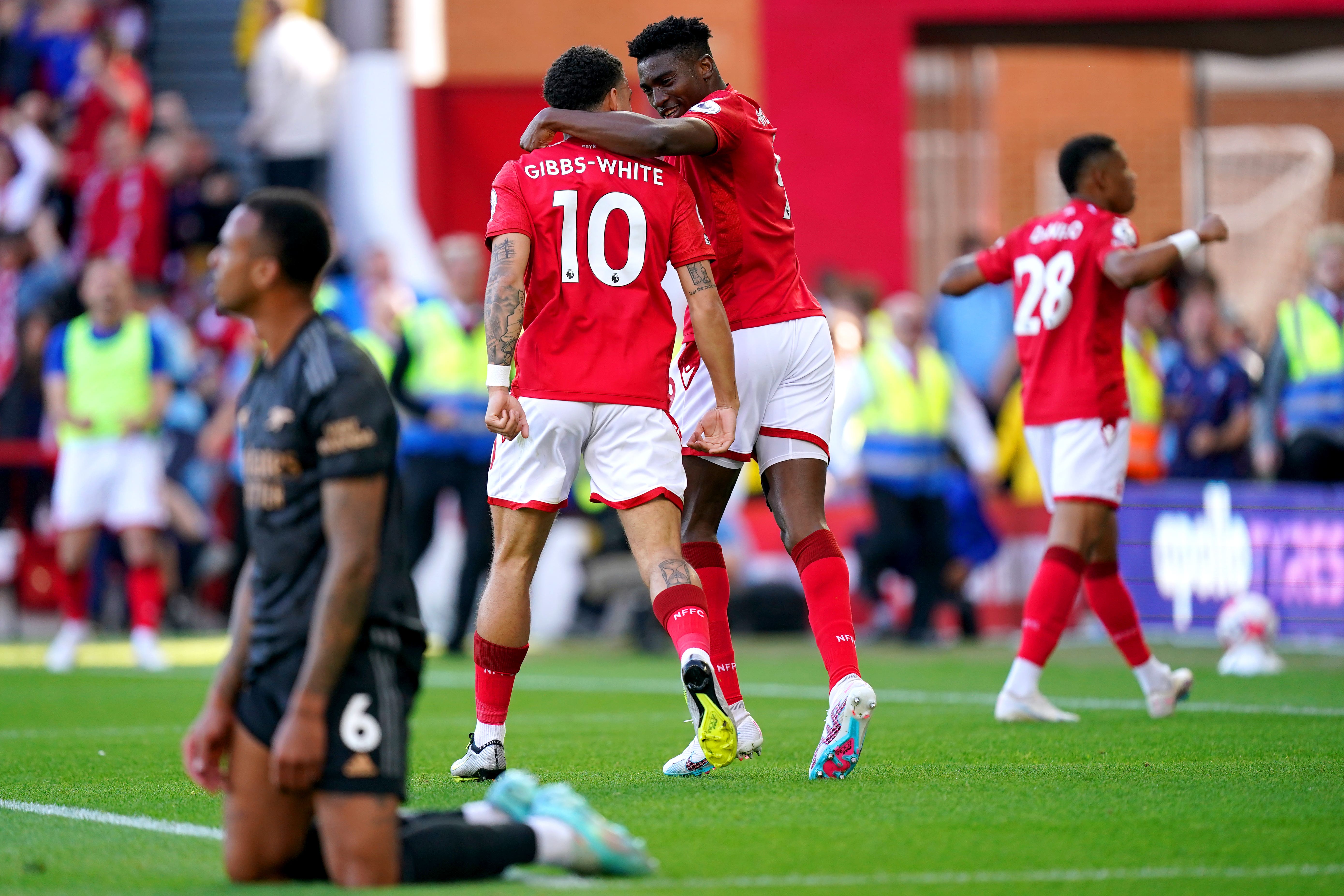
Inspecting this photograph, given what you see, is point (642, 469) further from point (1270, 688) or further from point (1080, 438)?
point (1270, 688)

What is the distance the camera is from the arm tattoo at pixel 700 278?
6.07 meters

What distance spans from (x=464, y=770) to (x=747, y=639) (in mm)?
8466

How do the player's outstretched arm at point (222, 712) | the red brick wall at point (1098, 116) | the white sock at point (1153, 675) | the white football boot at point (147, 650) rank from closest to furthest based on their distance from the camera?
1. the player's outstretched arm at point (222, 712)
2. the white sock at point (1153, 675)
3. the white football boot at point (147, 650)
4. the red brick wall at point (1098, 116)

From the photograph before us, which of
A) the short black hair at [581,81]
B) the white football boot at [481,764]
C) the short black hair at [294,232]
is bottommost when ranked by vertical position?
the white football boot at [481,764]

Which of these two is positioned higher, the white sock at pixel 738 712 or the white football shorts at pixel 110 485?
the white football shorts at pixel 110 485

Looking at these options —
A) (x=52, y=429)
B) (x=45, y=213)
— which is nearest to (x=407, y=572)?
(x=52, y=429)

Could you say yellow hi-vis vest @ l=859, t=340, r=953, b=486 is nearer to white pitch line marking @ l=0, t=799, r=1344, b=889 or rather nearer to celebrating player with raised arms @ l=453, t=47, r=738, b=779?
celebrating player with raised arms @ l=453, t=47, r=738, b=779

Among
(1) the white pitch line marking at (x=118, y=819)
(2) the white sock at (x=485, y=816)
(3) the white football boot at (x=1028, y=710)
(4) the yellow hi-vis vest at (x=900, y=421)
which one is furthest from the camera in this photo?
(4) the yellow hi-vis vest at (x=900, y=421)

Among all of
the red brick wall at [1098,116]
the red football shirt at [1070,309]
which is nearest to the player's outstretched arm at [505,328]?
the red football shirt at [1070,309]

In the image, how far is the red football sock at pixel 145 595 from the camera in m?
12.4

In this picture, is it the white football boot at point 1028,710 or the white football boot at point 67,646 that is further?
the white football boot at point 67,646

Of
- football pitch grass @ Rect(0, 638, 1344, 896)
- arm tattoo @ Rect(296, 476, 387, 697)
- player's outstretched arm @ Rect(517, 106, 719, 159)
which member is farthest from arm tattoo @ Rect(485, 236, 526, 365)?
arm tattoo @ Rect(296, 476, 387, 697)

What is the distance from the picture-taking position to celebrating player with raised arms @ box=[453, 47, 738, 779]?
19.8 feet

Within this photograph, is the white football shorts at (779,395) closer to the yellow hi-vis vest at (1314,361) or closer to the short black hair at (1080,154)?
the short black hair at (1080,154)
